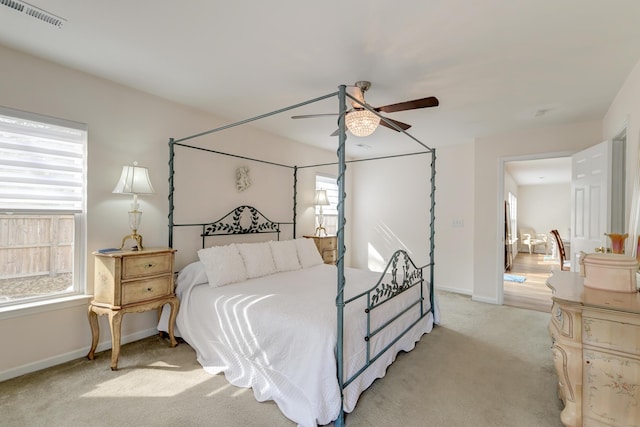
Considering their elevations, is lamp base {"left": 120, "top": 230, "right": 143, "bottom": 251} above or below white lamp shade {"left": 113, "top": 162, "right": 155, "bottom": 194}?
below

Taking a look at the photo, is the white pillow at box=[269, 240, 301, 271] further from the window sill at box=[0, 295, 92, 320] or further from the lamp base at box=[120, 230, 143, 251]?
the window sill at box=[0, 295, 92, 320]

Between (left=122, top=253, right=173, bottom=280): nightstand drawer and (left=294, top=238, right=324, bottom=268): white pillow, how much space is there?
1.63 m

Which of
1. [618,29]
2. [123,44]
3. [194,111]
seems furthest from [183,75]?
[618,29]

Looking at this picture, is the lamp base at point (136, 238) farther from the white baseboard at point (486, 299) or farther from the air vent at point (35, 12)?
the white baseboard at point (486, 299)

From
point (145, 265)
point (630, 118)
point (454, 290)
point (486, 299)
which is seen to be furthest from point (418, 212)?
point (145, 265)

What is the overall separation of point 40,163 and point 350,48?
2.72 m

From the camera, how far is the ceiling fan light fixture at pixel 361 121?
2.55 meters

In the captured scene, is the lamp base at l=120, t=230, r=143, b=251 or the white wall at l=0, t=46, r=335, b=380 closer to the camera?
the white wall at l=0, t=46, r=335, b=380

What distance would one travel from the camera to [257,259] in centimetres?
338

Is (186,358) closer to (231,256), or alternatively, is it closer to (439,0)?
(231,256)

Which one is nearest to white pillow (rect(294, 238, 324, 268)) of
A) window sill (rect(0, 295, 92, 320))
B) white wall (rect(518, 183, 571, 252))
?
window sill (rect(0, 295, 92, 320))

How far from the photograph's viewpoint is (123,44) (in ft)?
7.29

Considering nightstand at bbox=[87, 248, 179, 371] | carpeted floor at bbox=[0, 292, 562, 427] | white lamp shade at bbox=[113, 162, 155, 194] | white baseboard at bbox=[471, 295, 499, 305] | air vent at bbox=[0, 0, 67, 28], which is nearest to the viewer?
air vent at bbox=[0, 0, 67, 28]

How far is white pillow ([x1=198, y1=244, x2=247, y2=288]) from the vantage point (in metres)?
2.93
